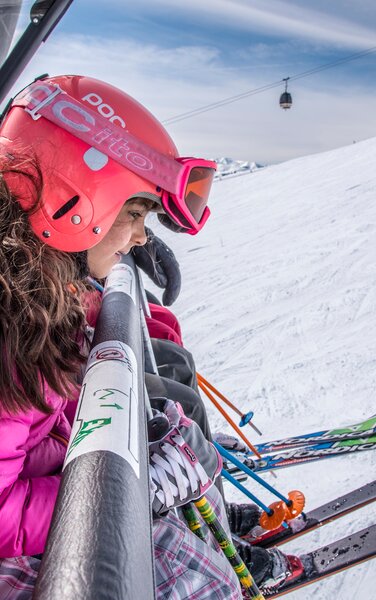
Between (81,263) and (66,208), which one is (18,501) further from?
(66,208)

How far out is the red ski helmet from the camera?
1652mm

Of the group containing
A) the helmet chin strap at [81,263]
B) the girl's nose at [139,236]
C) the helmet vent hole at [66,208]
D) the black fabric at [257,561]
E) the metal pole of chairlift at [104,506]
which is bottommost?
the black fabric at [257,561]

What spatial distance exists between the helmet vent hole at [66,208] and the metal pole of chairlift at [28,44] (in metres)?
1.52

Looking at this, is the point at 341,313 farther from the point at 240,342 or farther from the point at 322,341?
the point at 240,342

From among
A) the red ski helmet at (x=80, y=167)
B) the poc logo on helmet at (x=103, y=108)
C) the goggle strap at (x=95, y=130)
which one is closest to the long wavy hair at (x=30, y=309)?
the red ski helmet at (x=80, y=167)

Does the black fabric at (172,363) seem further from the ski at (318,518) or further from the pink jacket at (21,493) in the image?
the pink jacket at (21,493)

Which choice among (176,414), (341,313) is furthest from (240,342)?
(176,414)

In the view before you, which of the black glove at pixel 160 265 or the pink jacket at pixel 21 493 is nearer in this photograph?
the pink jacket at pixel 21 493

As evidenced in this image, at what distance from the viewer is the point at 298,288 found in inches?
255

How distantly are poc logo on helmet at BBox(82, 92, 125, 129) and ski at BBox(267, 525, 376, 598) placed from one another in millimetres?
2041

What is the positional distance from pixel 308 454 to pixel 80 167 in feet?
6.95

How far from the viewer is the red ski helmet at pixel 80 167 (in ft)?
5.42

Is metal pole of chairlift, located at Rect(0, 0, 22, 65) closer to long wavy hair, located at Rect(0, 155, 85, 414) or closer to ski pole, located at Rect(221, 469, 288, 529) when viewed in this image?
long wavy hair, located at Rect(0, 155, 85, 414)

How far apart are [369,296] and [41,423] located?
512 centimetres
